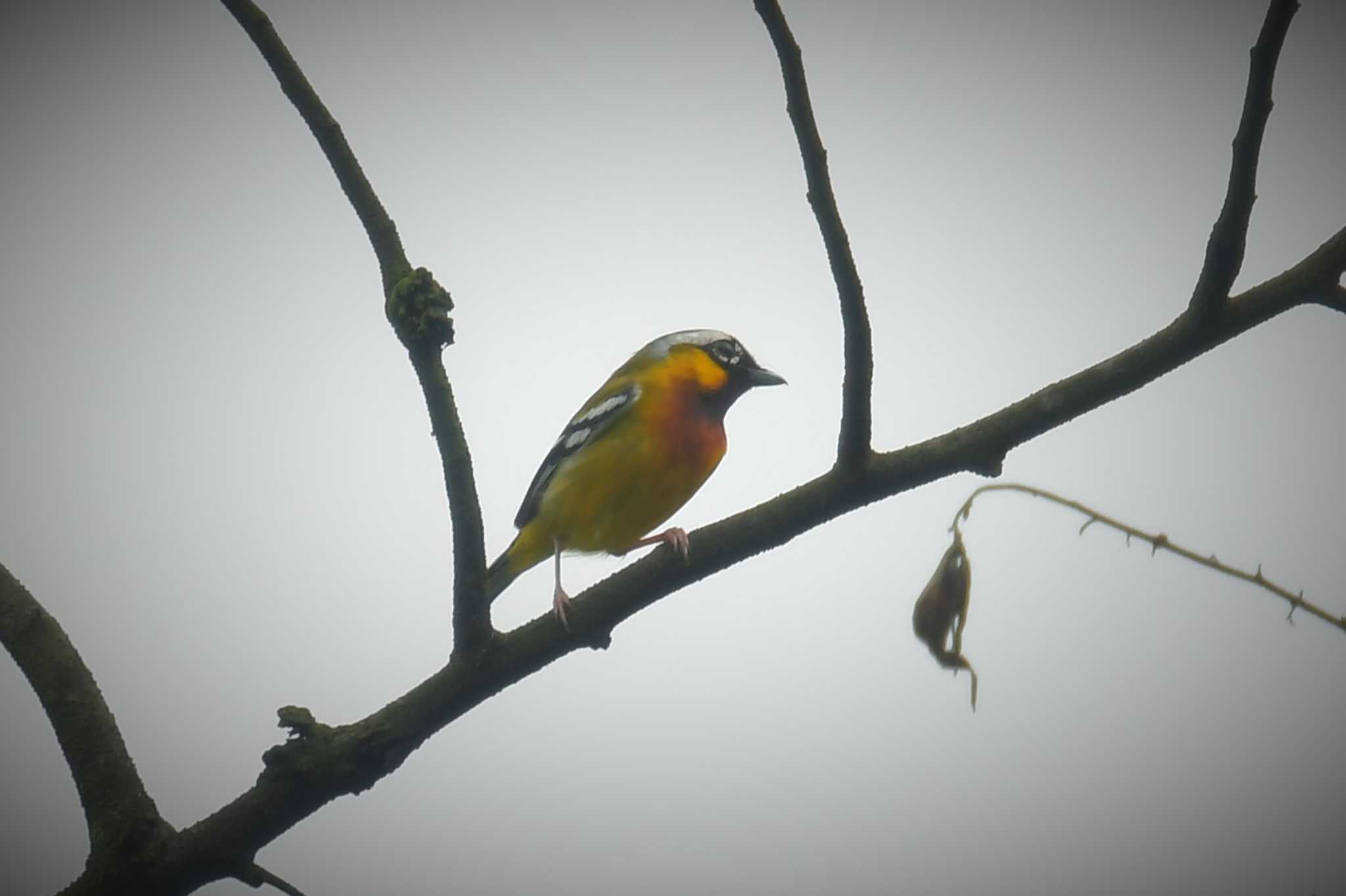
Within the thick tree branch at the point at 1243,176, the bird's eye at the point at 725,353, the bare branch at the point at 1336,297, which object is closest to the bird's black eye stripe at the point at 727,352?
the bird's eye at the point at 725,353

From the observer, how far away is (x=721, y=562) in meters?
3.22

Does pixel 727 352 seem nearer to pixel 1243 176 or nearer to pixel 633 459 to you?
pixel 633 459

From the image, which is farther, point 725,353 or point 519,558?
point 725,353

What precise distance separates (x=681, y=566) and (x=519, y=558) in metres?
3.15

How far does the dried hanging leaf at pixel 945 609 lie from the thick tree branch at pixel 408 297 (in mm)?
1319

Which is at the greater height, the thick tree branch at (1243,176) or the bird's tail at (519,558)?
the bird's tail at (519,558)

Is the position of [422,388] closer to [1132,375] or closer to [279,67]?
[279,67]

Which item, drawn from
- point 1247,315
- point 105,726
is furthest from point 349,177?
point 1247,315

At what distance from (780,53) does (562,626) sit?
5.58ft

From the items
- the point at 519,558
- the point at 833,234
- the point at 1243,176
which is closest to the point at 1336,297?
the point at 1243,176

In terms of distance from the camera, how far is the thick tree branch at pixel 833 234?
257 centimetres

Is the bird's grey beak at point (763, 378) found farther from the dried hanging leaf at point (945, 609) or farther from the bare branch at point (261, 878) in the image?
the bare branch at point (261, 878)

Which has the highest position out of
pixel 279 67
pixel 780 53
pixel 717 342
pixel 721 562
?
pixel 717 342

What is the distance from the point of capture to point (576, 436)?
6.07m
